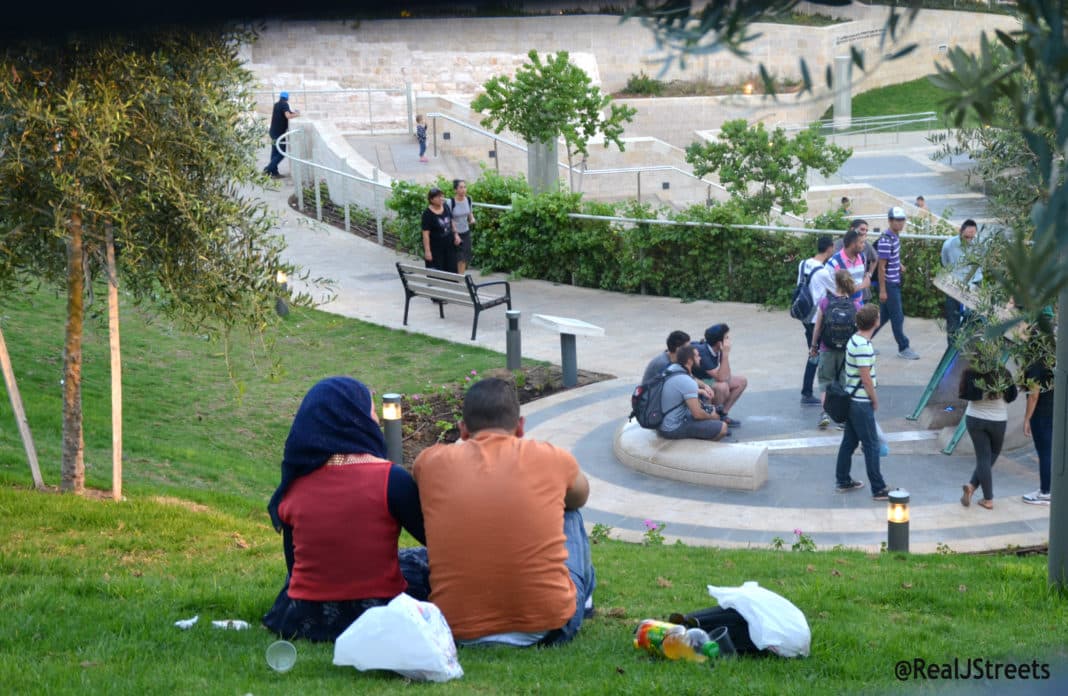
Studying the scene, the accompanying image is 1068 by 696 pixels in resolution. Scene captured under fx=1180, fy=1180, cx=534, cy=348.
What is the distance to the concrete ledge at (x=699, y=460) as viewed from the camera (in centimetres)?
943

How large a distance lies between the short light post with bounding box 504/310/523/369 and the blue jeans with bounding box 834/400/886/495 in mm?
4260

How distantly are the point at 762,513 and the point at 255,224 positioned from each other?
14.1ft

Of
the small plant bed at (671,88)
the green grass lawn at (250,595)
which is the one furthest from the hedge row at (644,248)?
the small plant bed at (671,88)

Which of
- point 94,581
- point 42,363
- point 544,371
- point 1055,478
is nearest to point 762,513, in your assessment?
point 1055,478

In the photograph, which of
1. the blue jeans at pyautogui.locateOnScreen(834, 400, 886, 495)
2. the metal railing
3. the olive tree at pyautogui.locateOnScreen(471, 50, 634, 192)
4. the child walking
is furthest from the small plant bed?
the blue jeans at pyautogui.locateOnScreen(834, 400, 886, 495)

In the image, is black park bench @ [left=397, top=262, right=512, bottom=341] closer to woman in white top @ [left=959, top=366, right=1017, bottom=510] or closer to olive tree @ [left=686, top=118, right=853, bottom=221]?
olive tree @ [left=686, top=118, right=853, bottom=221]

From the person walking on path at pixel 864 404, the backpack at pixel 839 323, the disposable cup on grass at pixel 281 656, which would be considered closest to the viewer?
the disposable cup on grass at pixel 281 656

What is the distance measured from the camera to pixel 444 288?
14.6 m

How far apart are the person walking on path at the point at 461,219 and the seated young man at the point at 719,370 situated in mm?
5870

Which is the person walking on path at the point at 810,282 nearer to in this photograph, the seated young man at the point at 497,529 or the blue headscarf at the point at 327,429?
the seated young man at the point at 497,529

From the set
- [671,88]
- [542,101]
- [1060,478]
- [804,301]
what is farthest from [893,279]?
[671,88]

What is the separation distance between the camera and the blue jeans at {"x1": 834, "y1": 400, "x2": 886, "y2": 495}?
8844 mm

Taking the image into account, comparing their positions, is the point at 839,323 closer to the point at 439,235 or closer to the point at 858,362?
the point at 858,362

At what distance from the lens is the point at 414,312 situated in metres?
15.5
